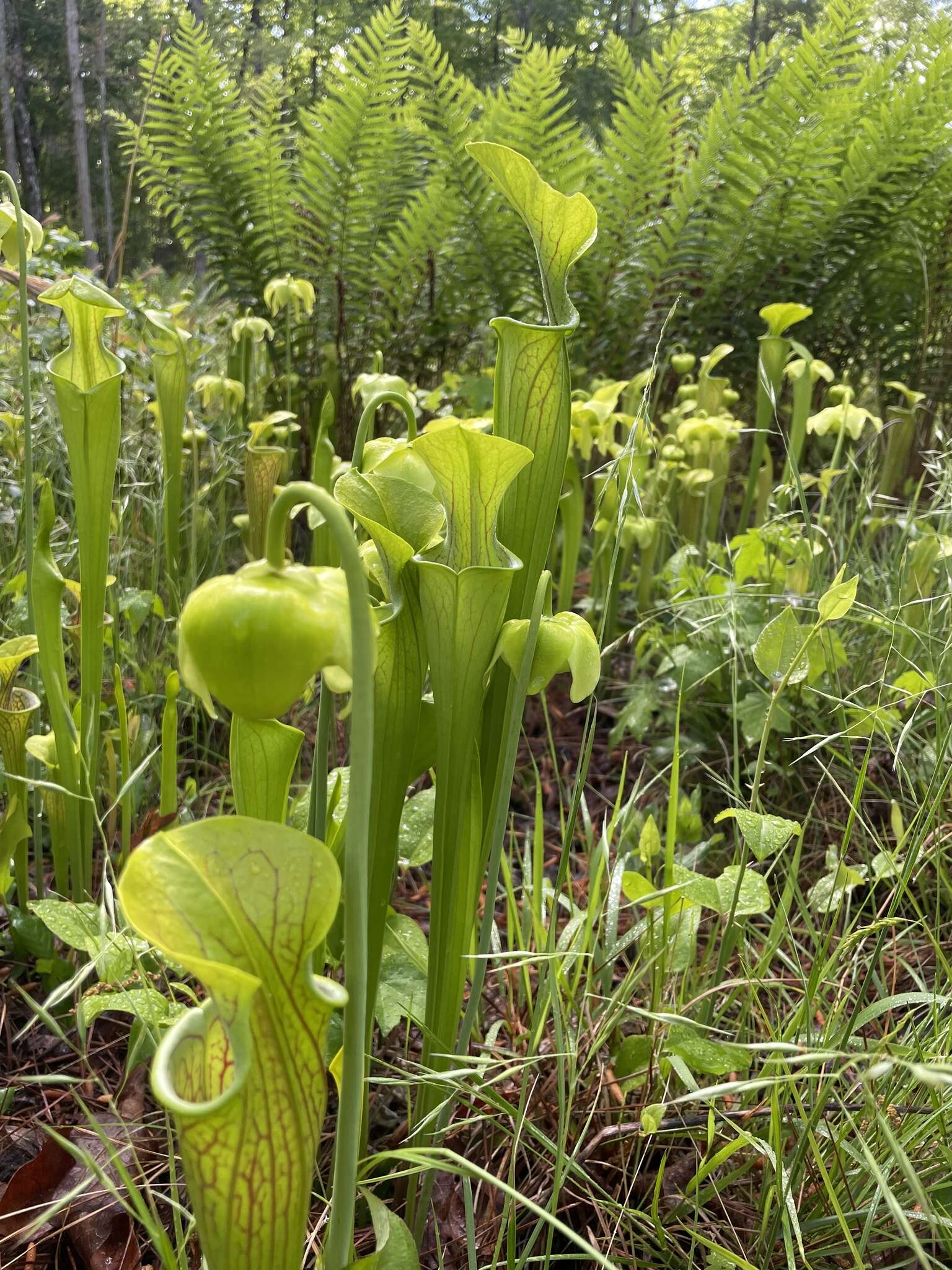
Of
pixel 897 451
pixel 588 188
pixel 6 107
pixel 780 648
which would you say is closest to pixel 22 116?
pixel 6 107

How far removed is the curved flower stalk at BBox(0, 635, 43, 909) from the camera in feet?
2.97

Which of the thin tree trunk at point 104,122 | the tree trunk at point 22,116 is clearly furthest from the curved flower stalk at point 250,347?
the tree trunk at point 22,116

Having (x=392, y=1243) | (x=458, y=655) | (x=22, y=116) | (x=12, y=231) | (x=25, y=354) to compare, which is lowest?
(x=392, y=1243)

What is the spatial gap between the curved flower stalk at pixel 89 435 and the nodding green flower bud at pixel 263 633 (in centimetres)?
56

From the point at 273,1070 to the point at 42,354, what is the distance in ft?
7.00

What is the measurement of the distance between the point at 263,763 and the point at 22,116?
861 cm

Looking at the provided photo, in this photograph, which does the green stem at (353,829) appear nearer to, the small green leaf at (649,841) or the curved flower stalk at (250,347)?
the small green leaf at (649,841)

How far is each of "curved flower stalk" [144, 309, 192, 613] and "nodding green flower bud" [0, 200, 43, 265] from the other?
193mm

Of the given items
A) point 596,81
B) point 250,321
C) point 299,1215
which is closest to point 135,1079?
point 299,1215

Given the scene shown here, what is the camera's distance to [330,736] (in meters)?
0.76

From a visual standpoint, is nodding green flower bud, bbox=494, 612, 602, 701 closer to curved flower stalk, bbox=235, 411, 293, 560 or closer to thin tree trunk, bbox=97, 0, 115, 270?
curved flower stalk, bbox=235, 411, 293, 560

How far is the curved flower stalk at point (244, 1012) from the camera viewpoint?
14.9 inches

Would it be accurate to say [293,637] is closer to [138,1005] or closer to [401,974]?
[138,1005]

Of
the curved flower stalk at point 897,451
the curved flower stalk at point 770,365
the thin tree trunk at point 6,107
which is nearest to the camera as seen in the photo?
the curved flower stalk at point 770,365
